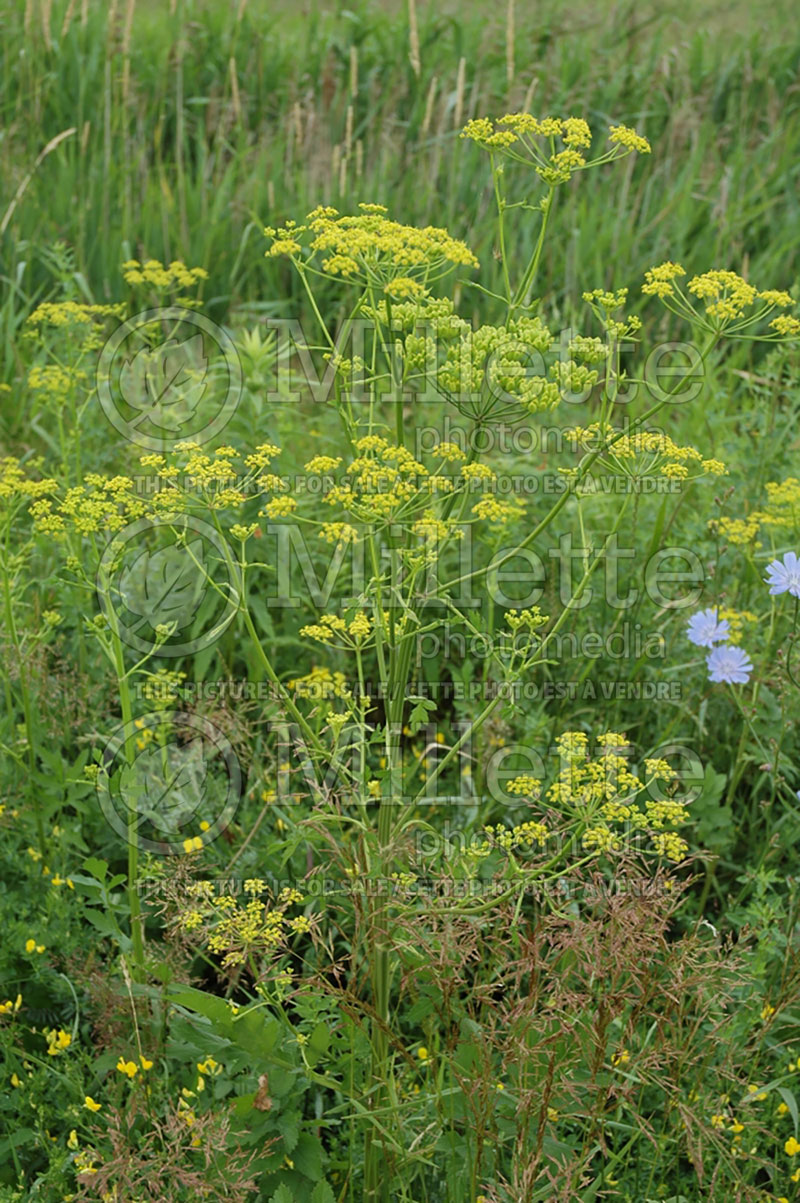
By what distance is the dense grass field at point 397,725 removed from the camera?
70.5 inches

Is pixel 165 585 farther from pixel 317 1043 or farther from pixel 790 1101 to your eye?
pixel 790 1101

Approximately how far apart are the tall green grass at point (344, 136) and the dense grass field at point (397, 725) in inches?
2.6

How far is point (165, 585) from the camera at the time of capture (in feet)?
10.1

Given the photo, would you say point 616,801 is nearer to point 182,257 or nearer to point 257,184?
point 182,257

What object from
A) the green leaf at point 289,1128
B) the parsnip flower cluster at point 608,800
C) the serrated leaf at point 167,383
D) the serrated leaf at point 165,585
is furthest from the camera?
the serrated leaf at point 167,383

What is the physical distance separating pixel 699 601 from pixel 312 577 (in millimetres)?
993

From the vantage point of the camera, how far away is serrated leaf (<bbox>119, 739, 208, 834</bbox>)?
8.32 feet

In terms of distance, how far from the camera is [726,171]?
556 cm

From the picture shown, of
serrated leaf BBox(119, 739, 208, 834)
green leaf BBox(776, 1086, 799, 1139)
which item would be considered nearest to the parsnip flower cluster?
green leaf BBox(776, 1086, 799, 1139)

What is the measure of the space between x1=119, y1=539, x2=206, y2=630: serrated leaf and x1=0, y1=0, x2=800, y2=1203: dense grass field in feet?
0.03

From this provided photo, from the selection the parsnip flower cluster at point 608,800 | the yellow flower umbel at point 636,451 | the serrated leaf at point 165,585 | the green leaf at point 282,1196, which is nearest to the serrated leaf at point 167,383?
the serrated leaf at point 165,585
